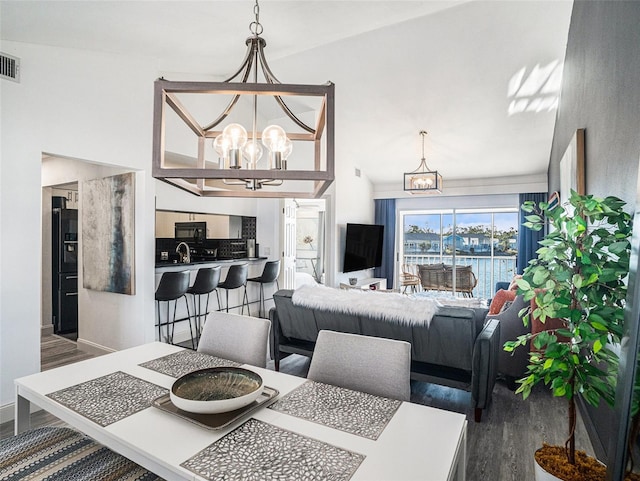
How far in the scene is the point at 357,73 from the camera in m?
4.58

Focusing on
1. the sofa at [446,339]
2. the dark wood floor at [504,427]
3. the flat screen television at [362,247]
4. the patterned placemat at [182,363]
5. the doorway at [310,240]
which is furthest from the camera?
the doorway at [310,240]

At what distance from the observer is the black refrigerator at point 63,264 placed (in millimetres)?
4801

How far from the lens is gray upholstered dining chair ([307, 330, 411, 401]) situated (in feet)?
5.34

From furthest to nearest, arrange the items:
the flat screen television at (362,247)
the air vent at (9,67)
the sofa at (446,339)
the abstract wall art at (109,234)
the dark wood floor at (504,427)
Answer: the flat screen television at (362,247)
the abstract wall art at (109,234)
the air vent at (9,67)
the sofa at (446,339)
the dark wood floor at (504,427)

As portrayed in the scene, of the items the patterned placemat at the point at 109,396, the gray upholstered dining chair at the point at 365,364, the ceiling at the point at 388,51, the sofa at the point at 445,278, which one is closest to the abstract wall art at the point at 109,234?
the ceiling at the point at 388,51

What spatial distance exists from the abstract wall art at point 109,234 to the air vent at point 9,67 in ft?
4.08

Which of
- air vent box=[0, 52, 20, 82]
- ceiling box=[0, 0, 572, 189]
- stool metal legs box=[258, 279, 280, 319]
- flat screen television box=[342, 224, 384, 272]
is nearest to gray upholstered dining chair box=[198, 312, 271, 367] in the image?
ceiling box=[0, 0, 572, 189]

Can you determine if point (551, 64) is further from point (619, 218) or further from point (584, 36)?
point (619, 218)

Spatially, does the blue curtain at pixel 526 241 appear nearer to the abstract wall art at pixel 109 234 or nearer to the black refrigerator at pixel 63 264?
the abstract wall art at pixel 109 234

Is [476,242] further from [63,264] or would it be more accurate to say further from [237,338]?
[63,264]

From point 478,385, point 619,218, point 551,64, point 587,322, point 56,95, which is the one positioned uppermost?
point 551,64

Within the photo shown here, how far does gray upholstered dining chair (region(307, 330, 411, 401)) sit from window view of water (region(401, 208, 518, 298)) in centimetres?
651

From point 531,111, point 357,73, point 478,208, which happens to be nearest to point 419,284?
point 478,208

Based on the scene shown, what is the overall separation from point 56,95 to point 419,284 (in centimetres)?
688
